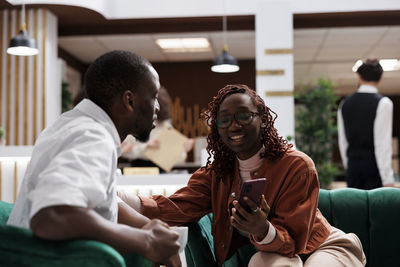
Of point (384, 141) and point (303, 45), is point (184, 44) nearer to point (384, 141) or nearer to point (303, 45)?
point (303, 45)

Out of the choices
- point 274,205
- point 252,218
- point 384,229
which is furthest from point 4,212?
point 384,229

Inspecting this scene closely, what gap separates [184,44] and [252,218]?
6965 mm

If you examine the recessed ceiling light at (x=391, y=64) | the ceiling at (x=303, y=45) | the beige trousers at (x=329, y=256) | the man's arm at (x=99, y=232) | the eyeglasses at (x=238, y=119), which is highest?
the ceiling at (x=303, y=45)

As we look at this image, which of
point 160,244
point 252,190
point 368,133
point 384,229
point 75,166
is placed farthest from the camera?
point 368,133

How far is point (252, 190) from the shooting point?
5.12 ft

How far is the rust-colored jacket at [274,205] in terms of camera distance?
1767mm

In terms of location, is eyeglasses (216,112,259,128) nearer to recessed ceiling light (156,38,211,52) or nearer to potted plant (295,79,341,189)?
potted plant (295,79,341,189)

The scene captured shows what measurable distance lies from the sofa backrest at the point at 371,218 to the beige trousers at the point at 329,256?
0.37m

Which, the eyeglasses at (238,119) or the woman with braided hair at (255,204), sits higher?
the eyeglasses at (238,119)

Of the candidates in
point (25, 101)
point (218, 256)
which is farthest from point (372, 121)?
point (25, 101)

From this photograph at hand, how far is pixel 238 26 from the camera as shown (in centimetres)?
707

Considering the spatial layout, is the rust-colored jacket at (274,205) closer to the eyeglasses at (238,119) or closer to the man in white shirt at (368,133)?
the eyeglasses at (238,119)

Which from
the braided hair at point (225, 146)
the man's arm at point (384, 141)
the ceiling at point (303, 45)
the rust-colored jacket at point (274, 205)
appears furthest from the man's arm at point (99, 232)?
the ceiling at point (303, 45)

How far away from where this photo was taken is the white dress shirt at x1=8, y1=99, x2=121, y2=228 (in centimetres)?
107
